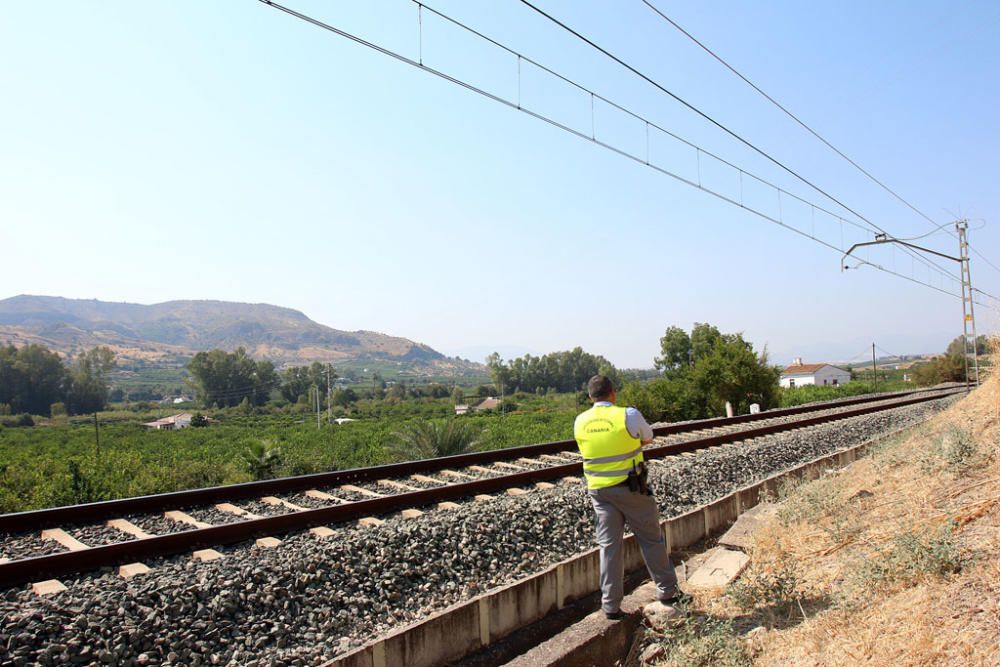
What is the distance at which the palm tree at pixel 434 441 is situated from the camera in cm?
1469

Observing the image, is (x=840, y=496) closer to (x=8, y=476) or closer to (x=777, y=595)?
(x=777, y=595)

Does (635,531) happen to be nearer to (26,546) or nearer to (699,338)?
(26,546)

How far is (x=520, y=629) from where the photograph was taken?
530cm

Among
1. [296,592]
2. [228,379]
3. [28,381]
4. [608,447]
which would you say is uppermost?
[28,381]

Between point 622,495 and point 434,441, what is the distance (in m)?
9.77

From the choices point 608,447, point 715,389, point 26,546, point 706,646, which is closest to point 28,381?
point 715,389

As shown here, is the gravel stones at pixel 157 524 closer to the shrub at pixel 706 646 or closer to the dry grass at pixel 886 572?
the shrub at pixel 706 646

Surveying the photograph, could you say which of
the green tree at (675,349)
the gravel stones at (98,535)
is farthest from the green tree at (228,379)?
the gravel stones at (98,535)

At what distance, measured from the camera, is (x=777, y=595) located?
200 inches

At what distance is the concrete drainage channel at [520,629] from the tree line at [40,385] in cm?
11946

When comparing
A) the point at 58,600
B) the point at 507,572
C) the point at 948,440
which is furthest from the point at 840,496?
the point at 58,600

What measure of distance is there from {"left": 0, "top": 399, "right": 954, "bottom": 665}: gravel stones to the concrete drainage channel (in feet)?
1.13

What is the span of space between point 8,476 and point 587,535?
15785 millimetres

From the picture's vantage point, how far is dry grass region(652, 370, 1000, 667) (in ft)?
12.2
